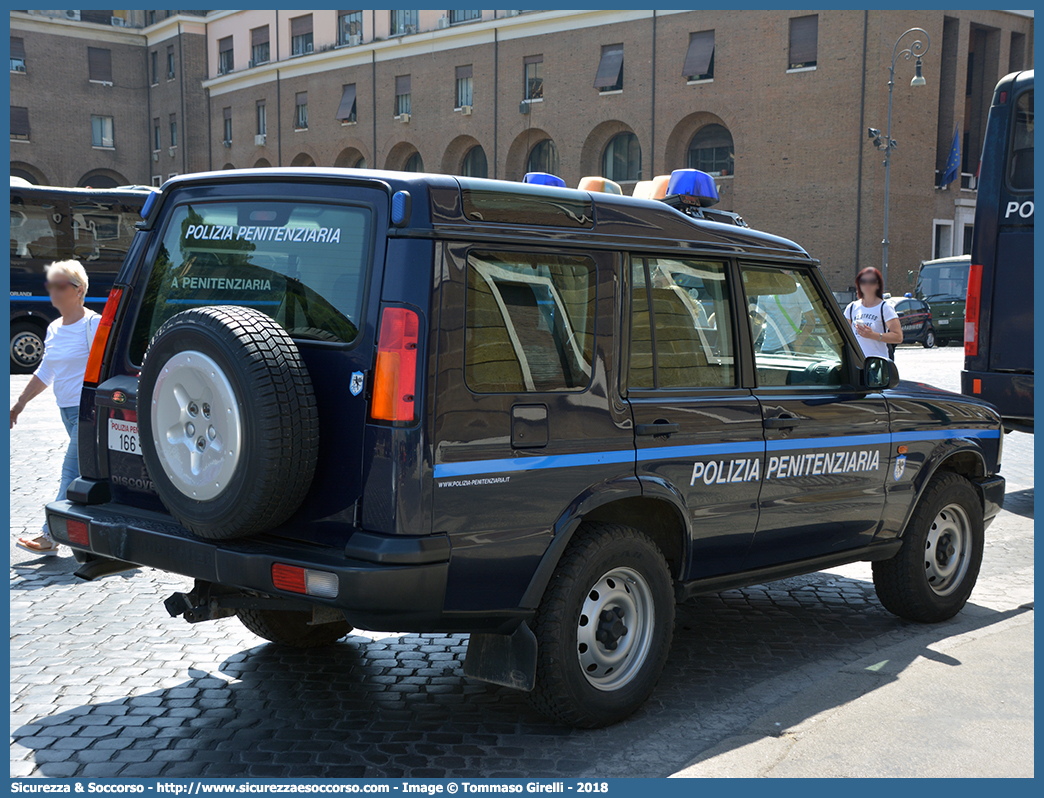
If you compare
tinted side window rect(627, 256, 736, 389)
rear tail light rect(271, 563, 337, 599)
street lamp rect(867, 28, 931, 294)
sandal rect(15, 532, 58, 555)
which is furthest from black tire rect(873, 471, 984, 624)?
street lamp rect(867, 28, 931, 294)

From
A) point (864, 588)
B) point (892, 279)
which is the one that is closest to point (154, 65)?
point (892, 279)

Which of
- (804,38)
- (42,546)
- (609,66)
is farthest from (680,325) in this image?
(609,66)

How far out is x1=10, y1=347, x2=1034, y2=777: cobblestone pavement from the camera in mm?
3945

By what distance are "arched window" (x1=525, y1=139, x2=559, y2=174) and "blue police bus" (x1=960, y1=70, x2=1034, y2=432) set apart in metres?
38.4

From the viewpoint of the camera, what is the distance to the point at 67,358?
660cm

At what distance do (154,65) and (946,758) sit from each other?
7013 centimetres

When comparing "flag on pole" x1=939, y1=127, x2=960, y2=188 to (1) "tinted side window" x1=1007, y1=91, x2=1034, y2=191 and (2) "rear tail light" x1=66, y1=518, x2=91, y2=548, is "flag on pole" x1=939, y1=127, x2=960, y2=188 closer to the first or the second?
(1) "tinted side window" x1=1007, y1=91, x2=1034, y2=191

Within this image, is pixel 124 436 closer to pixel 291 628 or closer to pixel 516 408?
pixel 291 628

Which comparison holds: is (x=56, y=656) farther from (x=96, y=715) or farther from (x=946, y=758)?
(x=946, y=758)

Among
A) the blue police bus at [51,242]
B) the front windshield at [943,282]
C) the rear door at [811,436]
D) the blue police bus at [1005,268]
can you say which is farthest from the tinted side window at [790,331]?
the front windshield at [943,282]

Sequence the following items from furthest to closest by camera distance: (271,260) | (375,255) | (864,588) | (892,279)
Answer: (892,279) < (864,588) < (271,260) < (375,255)

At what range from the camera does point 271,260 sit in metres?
4.02

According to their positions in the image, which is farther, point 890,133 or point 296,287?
point 890,133

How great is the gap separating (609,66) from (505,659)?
44.5 metres
